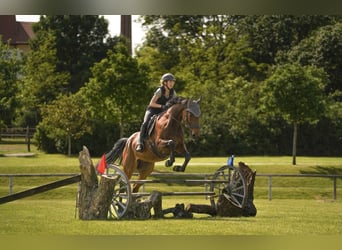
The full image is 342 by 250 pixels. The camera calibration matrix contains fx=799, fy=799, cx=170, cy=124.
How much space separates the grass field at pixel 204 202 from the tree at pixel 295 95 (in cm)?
73

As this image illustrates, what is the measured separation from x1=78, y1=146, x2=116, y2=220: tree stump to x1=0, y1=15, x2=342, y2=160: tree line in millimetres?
3714

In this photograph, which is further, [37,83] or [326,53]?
[326,53]

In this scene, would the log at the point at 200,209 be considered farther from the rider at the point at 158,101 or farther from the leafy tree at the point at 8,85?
the leafy tree at the point at 8,85

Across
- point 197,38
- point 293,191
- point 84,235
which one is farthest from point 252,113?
point 84,235

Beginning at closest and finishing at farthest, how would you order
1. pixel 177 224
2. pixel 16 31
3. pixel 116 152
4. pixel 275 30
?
pixel 177 224
pixel 116 152
pixel 16 31
pixel 275 30

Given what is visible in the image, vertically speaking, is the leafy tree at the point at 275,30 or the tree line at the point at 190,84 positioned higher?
the leafy tree at the point at 275,30

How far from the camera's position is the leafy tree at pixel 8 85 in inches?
486

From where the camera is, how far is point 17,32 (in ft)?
43.7

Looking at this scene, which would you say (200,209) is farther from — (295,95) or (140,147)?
(295,95)

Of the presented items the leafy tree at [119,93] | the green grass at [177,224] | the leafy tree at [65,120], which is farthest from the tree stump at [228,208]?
the leafy tree at [65,120]

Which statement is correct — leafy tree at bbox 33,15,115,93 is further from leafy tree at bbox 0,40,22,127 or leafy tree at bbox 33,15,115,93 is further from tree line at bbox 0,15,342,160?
leafy tree at bbox 0,40,22,127

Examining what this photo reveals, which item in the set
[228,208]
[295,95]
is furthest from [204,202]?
[295,95]

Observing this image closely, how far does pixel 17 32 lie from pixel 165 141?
5185 millimetres

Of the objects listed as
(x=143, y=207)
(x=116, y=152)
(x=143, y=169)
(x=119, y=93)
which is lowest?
(x=143, y=207)
